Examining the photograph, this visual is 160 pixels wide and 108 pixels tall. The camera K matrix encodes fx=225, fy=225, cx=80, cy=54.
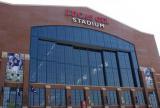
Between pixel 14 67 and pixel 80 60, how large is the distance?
56.0 feet

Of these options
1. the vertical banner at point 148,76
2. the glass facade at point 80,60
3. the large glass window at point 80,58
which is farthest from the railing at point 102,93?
the vertical banner at point 148,76

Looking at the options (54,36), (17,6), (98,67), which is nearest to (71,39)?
(54,36)

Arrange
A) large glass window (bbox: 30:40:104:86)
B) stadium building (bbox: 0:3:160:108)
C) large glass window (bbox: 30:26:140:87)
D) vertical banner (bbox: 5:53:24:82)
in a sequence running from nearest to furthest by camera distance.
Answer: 1. vertical banner (bbox: 5:53:24:82)
2. stadium building (bbox: 0:3:160:108)
3. large glass window (bbox: 30:40:104:86)
4. large glass window (bbox: 30:26:140:87)

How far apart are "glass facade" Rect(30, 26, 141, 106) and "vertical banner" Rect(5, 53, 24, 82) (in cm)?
242

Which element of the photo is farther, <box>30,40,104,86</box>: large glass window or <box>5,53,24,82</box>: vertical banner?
<box>30,40,104,86</box>: large glass window

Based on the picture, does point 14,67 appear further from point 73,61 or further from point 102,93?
point 102,93

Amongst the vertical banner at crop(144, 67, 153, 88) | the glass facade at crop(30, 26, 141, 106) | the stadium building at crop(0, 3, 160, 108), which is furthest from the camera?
the vertical banner at crop(144, 67, 153, 88)

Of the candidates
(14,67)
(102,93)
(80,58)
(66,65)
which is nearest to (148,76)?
(102,93)

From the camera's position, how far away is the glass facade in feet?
167

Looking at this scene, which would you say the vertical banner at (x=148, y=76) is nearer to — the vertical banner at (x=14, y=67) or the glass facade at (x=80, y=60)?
the glass facade at (x=80, y=60)

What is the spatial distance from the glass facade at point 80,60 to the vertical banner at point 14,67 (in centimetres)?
242

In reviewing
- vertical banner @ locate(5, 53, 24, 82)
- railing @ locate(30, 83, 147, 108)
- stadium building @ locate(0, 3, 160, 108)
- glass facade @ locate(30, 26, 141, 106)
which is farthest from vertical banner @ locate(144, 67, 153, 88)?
vertical banner @ locate(5, 53, 24, 82)

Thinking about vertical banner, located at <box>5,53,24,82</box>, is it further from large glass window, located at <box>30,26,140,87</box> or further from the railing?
the railing

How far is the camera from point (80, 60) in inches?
2247
